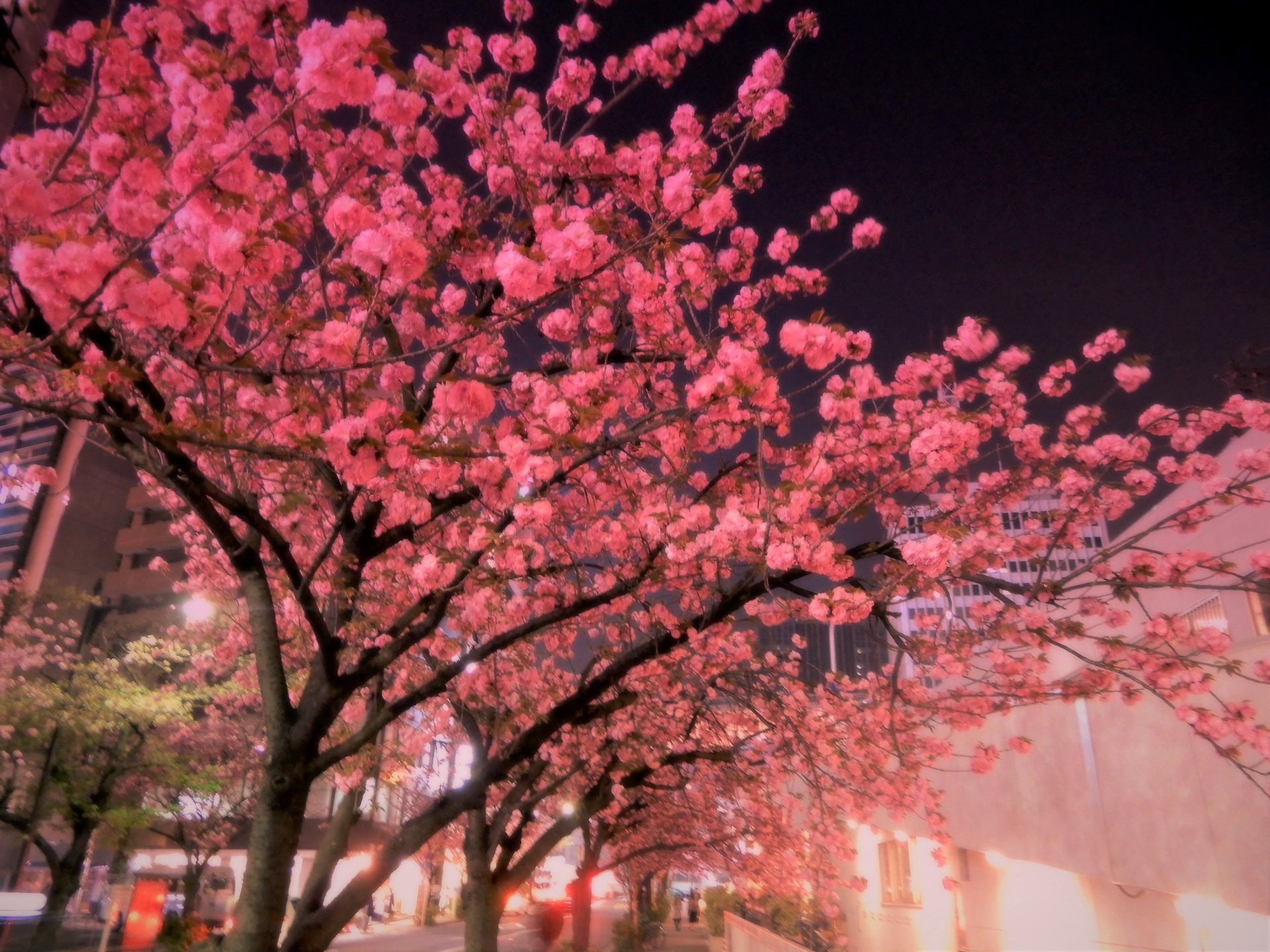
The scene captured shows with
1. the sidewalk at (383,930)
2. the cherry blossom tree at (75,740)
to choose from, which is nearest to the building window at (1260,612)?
the cherry blossom tree at (75,740)

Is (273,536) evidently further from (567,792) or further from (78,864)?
(78,864)

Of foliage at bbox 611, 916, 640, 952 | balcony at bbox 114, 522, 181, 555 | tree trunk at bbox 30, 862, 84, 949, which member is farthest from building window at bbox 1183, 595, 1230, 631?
balcony at bbox 114, 522, 181, 555

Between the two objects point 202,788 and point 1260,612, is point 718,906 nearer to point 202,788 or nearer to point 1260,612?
point 202,788

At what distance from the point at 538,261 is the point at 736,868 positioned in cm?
1912

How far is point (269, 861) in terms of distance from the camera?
4797 mm

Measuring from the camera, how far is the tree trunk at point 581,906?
1608 cm

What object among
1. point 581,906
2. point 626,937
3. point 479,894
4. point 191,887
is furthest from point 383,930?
point 479,894

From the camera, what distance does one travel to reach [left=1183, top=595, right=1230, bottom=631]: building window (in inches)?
286

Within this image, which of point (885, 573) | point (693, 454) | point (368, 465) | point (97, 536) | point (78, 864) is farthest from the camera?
point (97, 536)

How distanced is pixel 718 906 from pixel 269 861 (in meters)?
22.5

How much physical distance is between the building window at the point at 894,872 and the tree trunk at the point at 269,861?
1864 cm

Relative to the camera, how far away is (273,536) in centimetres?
471

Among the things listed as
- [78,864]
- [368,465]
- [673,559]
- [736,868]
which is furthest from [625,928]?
[368,465]

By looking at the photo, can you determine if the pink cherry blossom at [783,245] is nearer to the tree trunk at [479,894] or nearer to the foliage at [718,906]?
the tree trunk at [479,894]
